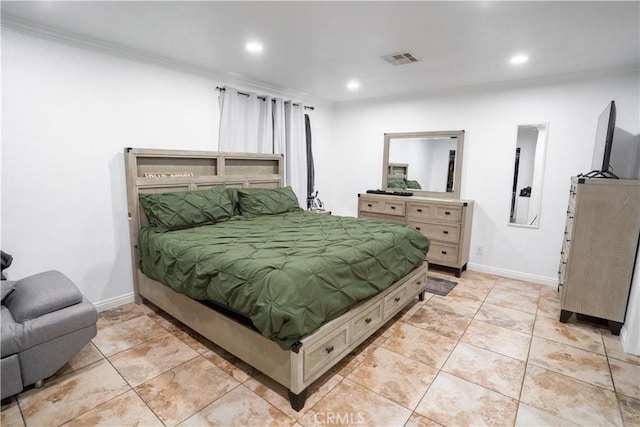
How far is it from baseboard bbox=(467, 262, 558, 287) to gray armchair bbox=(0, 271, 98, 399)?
4182 millimetres

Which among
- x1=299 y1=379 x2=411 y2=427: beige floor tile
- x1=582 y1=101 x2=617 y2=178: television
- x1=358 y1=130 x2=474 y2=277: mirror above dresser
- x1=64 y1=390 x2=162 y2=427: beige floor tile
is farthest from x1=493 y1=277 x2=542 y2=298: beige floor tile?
x1=64 y1=390 x2=162 y2=427: beige floor tile

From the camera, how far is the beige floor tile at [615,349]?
2.36 meters

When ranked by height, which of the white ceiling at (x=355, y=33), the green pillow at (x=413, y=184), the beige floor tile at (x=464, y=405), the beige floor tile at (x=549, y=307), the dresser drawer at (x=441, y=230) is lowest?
the beige floor tile at (x=464, y=405)

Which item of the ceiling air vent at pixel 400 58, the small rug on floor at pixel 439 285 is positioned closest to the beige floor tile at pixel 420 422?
the small rug on floor at pixel 439 285

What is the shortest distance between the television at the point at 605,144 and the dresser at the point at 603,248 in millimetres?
205

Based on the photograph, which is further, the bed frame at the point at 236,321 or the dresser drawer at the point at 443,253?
the dresser drawer at the point at 443,253

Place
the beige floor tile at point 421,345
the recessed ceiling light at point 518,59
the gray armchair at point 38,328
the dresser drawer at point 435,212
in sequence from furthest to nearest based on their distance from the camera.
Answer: the dresser drawer at point 435,212 < the recessed ceiling light at point 518,59 < the beige floor tile at point 421,345 < the gray armchair at point 38,328

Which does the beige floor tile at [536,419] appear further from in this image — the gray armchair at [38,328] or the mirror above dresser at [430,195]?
the gray armchair at [38,328]

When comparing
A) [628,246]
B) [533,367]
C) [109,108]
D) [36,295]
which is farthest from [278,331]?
[628,246]

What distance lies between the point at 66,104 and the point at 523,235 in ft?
16.0

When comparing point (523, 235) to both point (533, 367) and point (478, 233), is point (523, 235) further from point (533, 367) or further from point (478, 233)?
point (533, 367)

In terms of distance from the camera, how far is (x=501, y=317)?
9.80ft

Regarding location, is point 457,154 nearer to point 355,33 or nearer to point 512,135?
point 512,135

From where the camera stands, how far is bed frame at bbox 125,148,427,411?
1834mm
